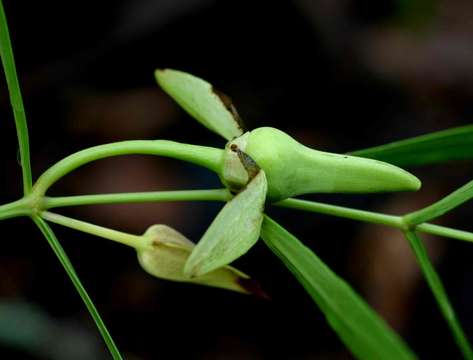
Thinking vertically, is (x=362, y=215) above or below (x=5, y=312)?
below

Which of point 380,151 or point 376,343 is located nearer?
point 376,343

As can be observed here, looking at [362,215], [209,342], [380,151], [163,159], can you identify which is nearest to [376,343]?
[362,215]

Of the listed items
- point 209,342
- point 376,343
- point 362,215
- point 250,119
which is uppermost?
point 250,119

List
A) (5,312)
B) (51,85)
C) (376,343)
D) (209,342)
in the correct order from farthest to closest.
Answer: (51,85)
(209,342)
(5,312)
(376,343)

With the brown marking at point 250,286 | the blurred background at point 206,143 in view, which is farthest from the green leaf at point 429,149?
the blurred background at point 206,143

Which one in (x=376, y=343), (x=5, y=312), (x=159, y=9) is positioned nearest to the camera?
(x=376, y=343)

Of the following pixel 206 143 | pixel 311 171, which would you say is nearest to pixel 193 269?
pixel 311 171

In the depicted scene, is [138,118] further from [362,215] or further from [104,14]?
[362,215]

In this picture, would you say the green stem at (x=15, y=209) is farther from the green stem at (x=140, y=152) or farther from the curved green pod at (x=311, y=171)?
the curved green pod at (x=311, y=171)
